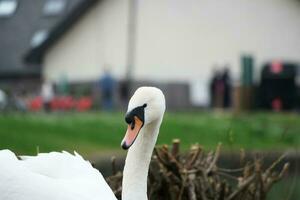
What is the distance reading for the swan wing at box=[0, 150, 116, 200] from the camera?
6.74 meters

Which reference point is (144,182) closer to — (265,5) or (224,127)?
(224,127)

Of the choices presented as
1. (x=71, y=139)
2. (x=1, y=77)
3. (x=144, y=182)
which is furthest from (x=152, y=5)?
(x=144, y=182)

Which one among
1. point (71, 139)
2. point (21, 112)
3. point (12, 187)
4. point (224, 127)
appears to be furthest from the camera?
point (21, 112)

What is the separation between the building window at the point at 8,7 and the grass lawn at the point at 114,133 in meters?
28.7

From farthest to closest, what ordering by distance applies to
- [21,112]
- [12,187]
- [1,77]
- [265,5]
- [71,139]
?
[1,77] → [265,5] → [21,112] → [71,139] → [12,187]

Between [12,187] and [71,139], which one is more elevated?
[12,187]

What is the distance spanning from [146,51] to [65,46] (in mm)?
3249

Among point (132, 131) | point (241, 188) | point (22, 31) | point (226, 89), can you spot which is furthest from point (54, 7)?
point (132, 131)

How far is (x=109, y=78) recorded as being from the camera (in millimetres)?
29500

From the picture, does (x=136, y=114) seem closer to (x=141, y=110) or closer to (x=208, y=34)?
(x=141, y=110)

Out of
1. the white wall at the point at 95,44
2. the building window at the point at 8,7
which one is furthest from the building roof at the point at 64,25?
the building window at the point at 8,7

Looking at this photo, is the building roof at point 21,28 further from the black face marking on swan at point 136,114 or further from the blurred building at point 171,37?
the black face marking on swan at point 136,114

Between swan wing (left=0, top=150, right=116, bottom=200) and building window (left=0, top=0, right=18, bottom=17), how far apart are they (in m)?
45.2

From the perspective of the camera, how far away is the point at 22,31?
5106 cm
